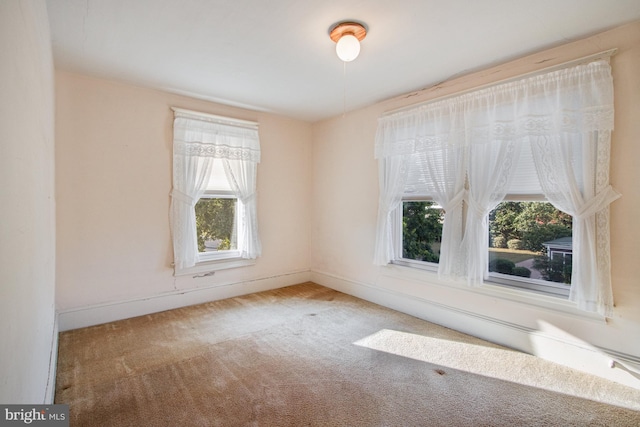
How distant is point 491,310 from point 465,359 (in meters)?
0.61

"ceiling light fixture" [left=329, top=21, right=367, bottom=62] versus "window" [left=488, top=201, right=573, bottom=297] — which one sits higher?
"ceiling light fixture" [left=329, top=21, right=367, bottom=62]

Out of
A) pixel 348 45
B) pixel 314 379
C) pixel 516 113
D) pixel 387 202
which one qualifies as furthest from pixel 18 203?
pixel 516 113

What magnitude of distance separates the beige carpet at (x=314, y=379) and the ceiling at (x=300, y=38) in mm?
2587

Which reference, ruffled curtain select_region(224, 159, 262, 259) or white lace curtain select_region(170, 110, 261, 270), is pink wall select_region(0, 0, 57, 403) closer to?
white lace curtain select_region(170, 110, 261, 270)

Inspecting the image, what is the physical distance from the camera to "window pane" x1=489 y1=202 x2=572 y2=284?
256 centimetres

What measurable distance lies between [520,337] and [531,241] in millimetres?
863

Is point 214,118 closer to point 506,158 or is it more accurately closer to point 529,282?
point 506,158

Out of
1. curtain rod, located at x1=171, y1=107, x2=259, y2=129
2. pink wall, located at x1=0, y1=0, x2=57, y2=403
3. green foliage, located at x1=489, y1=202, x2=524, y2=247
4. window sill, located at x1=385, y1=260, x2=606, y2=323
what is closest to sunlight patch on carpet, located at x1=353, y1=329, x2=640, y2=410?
window sill, located at x1=385, y1=260, x2=606, y2=323

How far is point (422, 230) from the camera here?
3543 millimetres

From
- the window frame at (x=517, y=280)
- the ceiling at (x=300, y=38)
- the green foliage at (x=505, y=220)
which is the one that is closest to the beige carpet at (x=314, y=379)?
the window frame at (x=517, y=280)

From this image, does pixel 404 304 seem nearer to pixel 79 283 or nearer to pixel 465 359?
pixel 465 359

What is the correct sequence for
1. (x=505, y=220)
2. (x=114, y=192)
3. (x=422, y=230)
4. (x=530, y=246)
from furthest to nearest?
(x=422, y=230)
(x=114, y=192)
(x=505, y=220)
(x=530, y=246)

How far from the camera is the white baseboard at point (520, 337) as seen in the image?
2209mm

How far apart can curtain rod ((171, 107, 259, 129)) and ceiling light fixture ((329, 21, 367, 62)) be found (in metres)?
2.14
